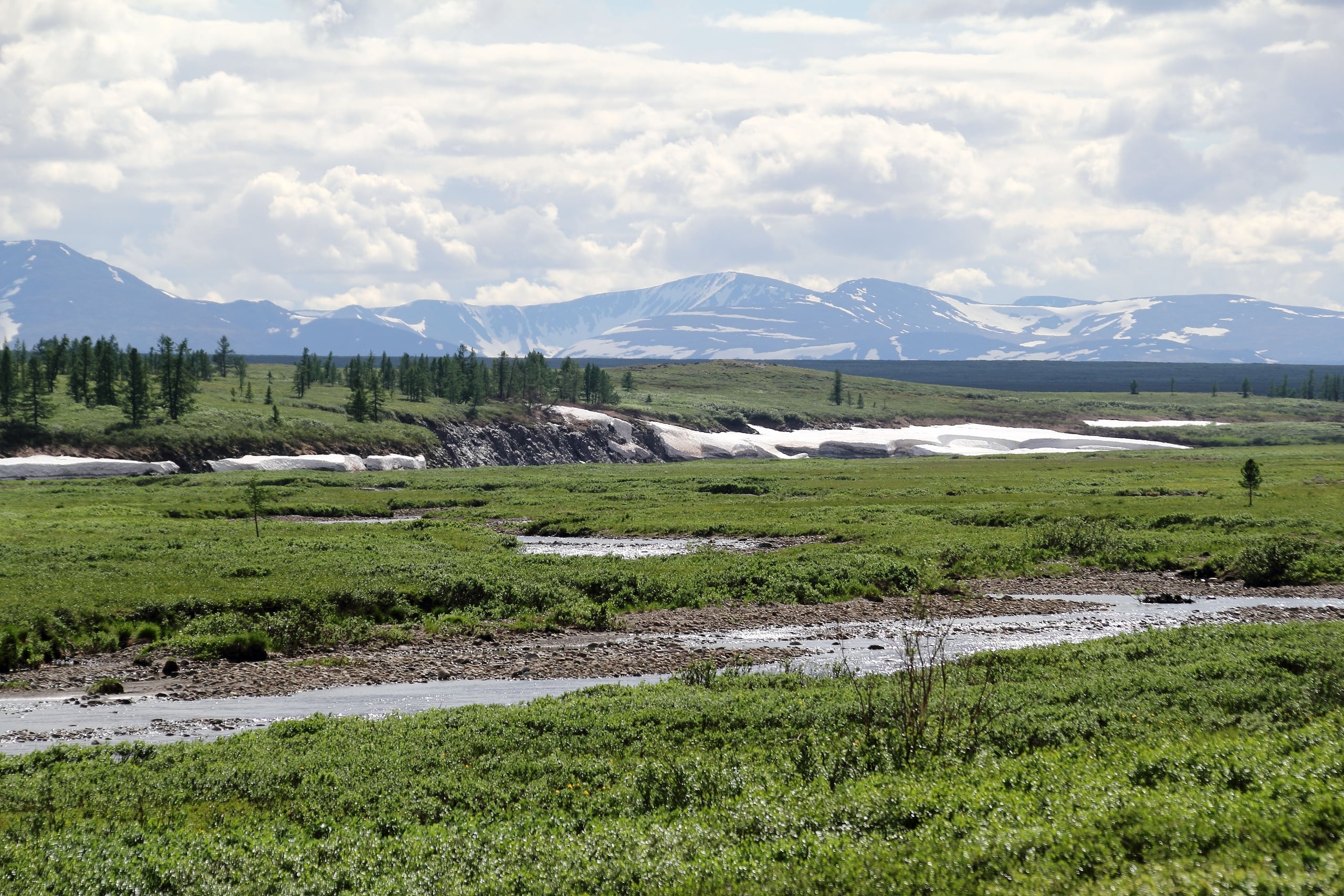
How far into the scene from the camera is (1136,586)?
149 feet

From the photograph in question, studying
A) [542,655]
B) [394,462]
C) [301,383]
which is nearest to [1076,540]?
[542,655]

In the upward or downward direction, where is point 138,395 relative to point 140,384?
downward

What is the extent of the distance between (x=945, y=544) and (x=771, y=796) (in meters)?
39.5

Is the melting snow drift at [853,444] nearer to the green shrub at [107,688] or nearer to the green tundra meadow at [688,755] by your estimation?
the green tundra meadow at [688,755]

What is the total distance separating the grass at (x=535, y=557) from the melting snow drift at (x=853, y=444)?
7112 cm

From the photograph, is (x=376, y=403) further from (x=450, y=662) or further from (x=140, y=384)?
(x=450, y=662)

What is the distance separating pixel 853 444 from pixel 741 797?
6569 inches

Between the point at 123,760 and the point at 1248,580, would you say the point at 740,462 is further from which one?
the point at 123,760

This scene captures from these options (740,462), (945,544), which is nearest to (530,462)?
(740,462)

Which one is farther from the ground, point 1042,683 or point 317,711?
point 1042,683

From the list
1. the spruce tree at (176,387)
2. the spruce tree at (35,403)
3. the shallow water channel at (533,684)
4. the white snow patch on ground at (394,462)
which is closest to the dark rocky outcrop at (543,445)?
the white snow patch on ground at (394,462)

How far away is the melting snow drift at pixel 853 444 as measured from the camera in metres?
171

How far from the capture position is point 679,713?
891 inches

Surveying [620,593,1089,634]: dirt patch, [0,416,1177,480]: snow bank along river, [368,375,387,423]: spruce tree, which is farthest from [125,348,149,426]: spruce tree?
[620,593,1089,634]: dirt patch
